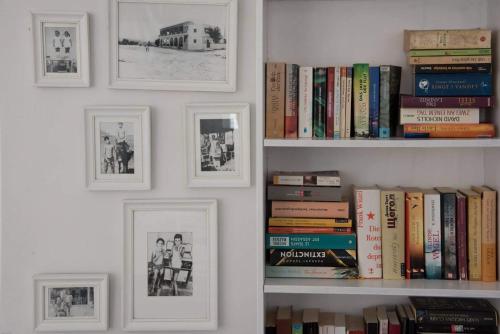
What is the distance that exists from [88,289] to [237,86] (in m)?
0.77

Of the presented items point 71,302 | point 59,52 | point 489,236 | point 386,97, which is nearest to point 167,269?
point 71,302

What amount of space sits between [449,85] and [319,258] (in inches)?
22.5

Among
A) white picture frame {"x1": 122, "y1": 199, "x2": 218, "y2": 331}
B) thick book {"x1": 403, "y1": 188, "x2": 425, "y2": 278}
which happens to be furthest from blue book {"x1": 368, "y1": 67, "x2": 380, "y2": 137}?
white picture frame {"x1": 122, "y1": 199, "x2": 218, "y2": 331}

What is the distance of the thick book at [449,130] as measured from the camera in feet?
5.18

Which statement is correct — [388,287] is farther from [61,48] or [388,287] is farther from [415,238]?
[61,48]

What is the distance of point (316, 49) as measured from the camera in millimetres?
1807

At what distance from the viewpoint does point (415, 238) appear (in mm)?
1623

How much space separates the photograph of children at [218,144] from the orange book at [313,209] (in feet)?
0.82

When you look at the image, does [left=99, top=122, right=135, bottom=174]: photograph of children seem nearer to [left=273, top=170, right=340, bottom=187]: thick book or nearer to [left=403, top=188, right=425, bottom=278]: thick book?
[left=273, top=170, right=340, bottom=187]: thick book

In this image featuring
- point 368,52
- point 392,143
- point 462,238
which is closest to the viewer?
point 392,143

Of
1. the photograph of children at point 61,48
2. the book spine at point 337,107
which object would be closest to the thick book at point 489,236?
the book spine at point 337,107

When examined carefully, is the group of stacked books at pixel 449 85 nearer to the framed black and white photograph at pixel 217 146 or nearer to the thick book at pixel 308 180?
the thick book at pixel 308 180

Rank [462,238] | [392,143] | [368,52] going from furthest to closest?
[368,52] → [462,238] → [392,143]

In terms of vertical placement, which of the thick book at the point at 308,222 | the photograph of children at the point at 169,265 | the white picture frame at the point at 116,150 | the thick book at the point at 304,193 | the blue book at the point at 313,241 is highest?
the white picture frame at the point at 116,150
